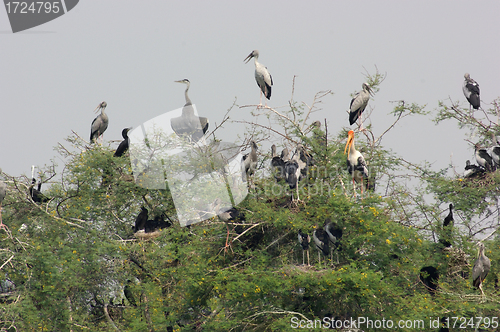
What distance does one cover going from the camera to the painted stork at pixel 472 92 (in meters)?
14.4

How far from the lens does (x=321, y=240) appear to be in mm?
8672

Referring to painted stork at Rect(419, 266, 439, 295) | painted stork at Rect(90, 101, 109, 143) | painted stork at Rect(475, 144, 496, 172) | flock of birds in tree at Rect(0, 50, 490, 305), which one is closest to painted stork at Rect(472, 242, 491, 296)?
flock of birds in tree at Rect(0, 50, 490, 305)

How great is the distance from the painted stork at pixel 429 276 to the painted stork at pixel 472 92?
23.2ft

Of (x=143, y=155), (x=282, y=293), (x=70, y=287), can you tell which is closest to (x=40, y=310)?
(x=70, y=287)

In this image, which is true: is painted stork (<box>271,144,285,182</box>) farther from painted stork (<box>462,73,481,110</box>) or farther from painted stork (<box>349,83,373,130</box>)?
painted stork (<box>462,73,481,110</box>)

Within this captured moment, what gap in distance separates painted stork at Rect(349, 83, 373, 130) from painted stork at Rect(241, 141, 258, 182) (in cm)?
275

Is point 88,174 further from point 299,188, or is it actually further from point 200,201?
point 299,188

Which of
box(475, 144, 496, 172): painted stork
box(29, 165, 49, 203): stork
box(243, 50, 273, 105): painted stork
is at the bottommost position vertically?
box(475, 144, 496, 172): painted stork

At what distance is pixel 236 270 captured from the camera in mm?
9016

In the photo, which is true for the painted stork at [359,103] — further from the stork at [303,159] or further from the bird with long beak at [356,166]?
the stork at [303,159]

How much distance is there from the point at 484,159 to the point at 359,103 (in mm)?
3552

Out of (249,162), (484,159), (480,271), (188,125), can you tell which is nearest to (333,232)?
(480,271)

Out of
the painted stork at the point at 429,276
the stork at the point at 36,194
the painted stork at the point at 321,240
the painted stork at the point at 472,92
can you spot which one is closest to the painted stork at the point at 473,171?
the painted stork at the point at 472,92

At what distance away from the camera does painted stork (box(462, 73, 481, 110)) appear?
47.2ft
